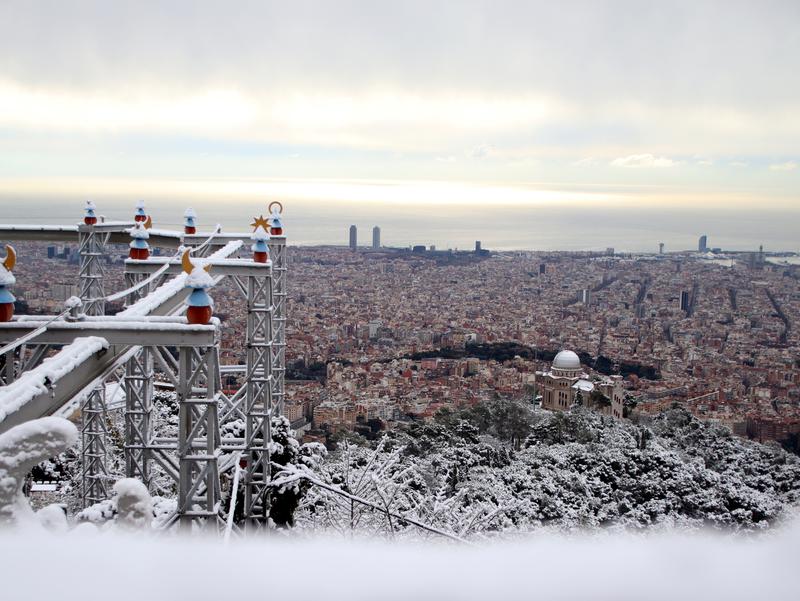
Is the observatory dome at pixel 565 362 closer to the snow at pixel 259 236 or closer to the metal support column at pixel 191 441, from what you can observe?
the snow at pixel 259 236

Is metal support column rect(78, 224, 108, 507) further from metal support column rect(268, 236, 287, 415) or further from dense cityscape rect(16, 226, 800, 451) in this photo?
dense cityscape rect(16, 226, 800, 451)

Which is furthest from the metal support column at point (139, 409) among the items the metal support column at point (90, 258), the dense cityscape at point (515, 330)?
the dense cityscape at point (515, 330)

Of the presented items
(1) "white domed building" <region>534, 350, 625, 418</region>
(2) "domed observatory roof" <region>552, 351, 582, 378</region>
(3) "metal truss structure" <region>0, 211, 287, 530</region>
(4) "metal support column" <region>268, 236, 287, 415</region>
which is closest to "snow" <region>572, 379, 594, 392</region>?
(1) "white domed building" <region>534, 350, 625, 418</region>

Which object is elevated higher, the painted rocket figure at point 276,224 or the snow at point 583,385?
the painted rocket figure at point 276,224

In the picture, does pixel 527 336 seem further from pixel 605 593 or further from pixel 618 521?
pixel 605 593

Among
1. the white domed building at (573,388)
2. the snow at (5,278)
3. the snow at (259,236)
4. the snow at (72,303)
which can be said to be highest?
the snow at (259,236)

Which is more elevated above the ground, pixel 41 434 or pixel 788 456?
pixel 41 434

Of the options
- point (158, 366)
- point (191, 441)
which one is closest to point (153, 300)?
point (158, 366)

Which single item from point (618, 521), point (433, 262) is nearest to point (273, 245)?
point (618, 521)
